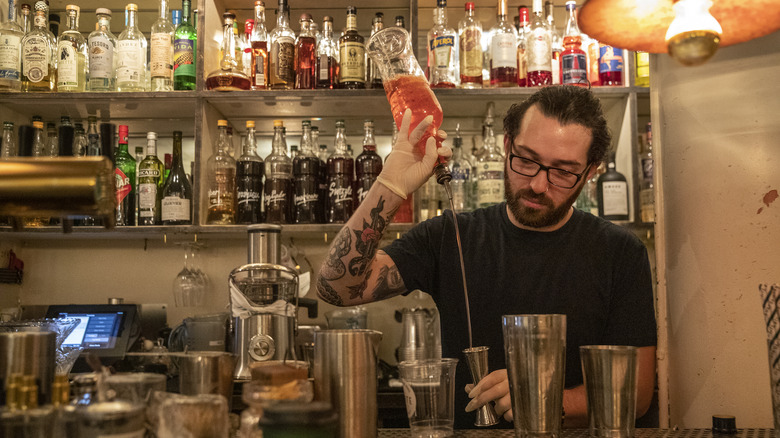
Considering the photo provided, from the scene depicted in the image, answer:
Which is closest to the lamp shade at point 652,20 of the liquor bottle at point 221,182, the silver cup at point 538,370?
the silver cup at point 538,370

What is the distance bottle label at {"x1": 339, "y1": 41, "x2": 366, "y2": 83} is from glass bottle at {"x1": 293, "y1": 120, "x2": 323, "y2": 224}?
32 cm

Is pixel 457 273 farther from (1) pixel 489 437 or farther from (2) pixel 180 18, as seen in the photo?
(2) pixel 180 18

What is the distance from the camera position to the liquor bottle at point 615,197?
2.33 m

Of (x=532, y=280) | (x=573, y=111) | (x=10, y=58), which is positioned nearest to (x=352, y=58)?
(x=573, y=111)

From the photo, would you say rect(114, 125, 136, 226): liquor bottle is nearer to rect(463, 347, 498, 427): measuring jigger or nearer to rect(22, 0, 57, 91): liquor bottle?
rect(22, 0, 57, 91): liquor bottle

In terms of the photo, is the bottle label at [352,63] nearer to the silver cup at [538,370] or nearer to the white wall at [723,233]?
the white wall at [723,233]

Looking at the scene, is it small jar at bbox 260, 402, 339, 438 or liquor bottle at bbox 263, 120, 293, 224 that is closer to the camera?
small jar at bbox 260, 402, 339, 438

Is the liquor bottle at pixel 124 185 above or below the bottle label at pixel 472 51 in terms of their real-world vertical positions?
below

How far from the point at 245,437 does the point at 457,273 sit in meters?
0.95

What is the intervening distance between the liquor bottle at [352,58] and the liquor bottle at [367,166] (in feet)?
0.54

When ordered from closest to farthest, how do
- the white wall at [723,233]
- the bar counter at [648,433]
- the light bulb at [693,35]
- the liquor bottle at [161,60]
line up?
the light bulb at [693,35] < the bar counter at [648,433] < the white wall at [723,233] < the liquor bottle at [161,60]

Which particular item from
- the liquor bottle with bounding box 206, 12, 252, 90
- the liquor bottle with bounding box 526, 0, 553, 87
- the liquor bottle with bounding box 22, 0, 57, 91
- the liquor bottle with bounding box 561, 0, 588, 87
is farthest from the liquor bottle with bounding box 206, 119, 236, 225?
the liquor bottle with bounding box 561, 0, 588, 87

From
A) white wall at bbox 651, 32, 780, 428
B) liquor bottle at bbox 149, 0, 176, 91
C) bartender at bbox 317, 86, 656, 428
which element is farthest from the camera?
liquor bottle at bbox 149, 0, 176, 91

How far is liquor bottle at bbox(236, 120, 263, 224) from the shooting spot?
7.82 feet
